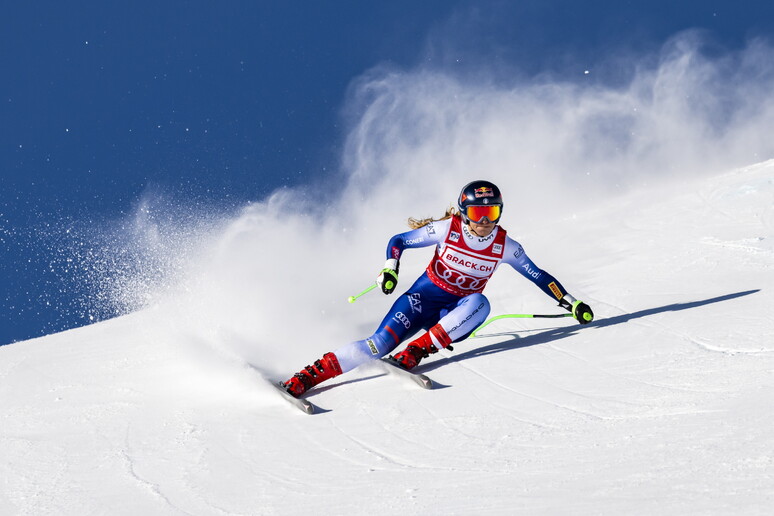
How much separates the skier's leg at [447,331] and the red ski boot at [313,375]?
0.40 meters

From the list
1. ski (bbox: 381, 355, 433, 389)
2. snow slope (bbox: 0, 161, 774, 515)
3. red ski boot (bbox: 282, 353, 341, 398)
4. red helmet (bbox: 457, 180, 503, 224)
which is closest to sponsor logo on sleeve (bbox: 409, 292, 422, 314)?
snow slope (bbox: 0, 161, 774, 515)

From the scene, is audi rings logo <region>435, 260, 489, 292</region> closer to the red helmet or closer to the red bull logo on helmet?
the red helmet

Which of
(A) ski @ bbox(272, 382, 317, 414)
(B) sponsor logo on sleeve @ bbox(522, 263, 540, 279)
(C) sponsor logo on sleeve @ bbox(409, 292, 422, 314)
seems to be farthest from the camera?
(B) sponsor logo on sleeve @ bbox(522, 263, 540, 279)

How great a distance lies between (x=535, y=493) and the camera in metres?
3.16

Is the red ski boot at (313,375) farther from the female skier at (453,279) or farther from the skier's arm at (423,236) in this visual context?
the skier's arm at (423,236)

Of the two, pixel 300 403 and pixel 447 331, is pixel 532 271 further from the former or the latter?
pixel 300 403

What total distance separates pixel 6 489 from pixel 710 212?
8242 millimetres

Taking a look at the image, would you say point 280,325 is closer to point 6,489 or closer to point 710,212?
point 6,489

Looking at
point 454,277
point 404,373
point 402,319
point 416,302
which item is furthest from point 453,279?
point 404,373

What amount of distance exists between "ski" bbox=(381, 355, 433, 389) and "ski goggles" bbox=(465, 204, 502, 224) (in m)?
1.07

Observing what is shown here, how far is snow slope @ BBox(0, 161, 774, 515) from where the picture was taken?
325 cm

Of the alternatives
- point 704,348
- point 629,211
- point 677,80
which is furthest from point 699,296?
point 677,80

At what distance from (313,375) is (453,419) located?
3.76 ft

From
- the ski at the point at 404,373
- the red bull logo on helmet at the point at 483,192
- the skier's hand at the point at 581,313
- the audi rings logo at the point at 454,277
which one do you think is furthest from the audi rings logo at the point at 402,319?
the skier's hand at the point at 581,313
